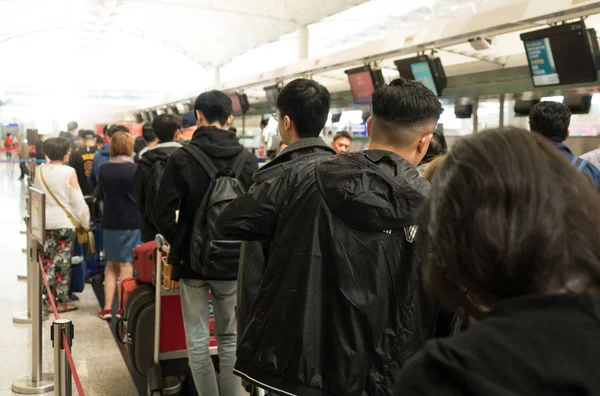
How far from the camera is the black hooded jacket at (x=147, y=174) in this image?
15.0 ft

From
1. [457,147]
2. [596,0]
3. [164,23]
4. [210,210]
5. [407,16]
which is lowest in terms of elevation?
[210,210]

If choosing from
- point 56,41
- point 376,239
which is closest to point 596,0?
point 376,239

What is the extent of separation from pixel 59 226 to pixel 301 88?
3.91m

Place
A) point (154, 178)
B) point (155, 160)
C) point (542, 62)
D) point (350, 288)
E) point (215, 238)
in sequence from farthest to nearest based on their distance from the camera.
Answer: point (542, 62)
point (155, 160)
point (154, 178)
point (215, 238)
point (350, 288)

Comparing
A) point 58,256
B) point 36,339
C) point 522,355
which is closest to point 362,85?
point 58,256

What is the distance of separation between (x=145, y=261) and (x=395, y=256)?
2.68m

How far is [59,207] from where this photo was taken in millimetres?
5500

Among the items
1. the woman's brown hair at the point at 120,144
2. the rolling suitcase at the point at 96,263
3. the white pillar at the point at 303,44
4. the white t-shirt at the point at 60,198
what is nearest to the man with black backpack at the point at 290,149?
the woman's brown hair at the point at 120,144

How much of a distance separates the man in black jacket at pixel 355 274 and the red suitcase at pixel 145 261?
2.32 meters

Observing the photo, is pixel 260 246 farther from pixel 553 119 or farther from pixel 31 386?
pixel 31 386

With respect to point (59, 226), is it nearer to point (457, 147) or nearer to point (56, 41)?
point (457, 147)

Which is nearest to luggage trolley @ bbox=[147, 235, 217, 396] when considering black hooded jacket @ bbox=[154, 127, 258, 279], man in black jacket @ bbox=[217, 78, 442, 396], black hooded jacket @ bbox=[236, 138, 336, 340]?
black hooded jacket @ bbox=[154, 127, 258, 279]

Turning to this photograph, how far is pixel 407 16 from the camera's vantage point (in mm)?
13844

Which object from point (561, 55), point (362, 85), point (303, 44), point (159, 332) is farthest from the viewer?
point (303, 44)
